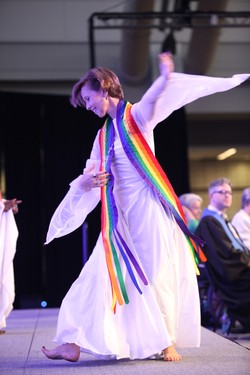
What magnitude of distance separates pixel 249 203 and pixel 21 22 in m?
5.44

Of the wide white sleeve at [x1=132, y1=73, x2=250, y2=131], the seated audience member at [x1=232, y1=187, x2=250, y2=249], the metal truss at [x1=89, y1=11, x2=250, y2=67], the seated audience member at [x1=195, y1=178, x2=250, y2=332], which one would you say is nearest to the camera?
the wide white sleeve at [x1=132, y1=73, x2=250, y2=131]

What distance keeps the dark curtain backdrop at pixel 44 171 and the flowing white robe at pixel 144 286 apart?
237 inches

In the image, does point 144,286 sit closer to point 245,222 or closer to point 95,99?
point 95,99

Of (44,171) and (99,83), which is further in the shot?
(44,171)

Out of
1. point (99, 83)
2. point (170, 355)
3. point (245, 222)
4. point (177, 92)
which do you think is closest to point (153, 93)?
point (177, 92)

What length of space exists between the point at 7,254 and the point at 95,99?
109 inches

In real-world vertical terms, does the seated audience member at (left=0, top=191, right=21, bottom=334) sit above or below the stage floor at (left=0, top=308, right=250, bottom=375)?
above

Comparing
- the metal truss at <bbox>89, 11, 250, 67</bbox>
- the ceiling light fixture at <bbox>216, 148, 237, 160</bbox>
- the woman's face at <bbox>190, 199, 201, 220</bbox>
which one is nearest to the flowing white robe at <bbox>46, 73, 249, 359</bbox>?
the woman's face at <bbox>190, 199, 201, 220</bbox>

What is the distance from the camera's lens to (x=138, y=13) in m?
8.78

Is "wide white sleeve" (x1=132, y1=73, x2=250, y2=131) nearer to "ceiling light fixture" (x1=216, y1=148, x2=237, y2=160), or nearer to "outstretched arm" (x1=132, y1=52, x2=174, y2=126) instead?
"outstretched arm" (x1=132, y1=52, x2=174, y2=126)

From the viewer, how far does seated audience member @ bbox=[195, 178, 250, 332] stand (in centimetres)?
560

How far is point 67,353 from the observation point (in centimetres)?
326

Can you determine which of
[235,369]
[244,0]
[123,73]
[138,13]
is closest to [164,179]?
[235,369]

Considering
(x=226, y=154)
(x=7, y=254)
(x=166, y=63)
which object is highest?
(x=226, y=154)
